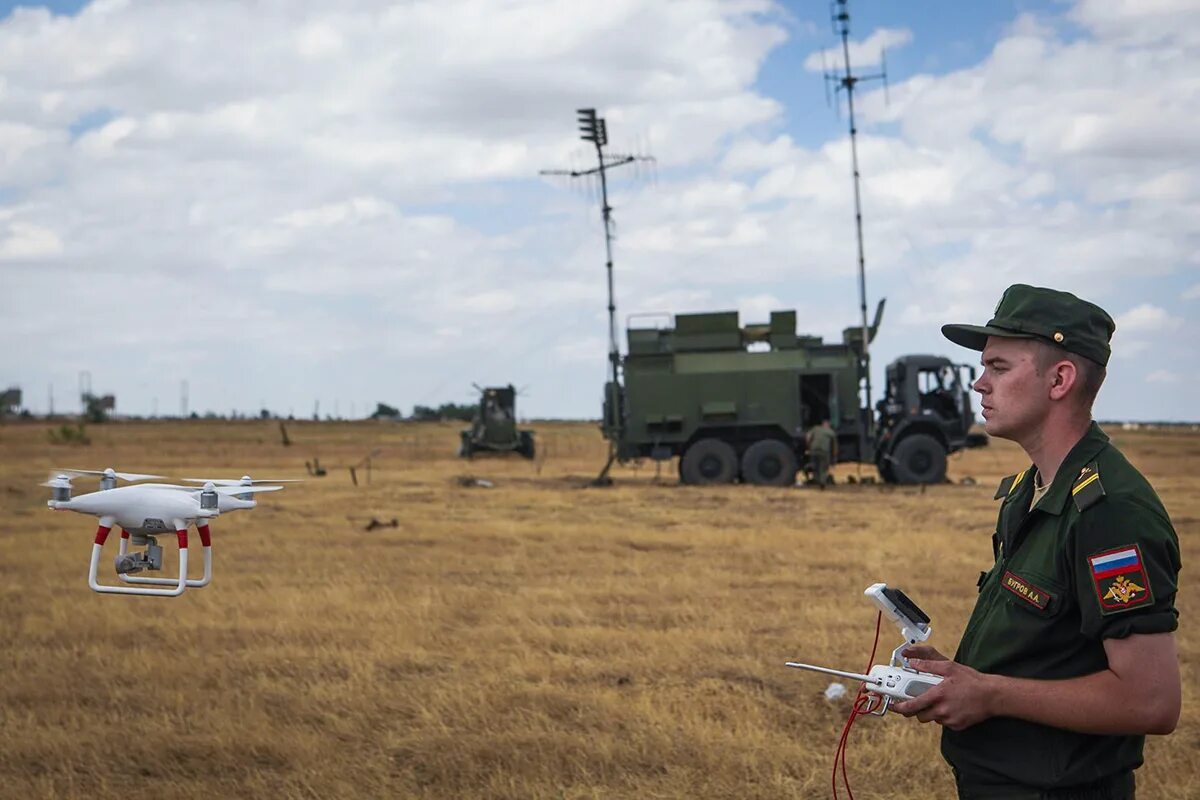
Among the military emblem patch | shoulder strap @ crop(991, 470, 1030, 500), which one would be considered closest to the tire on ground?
shoulder strap @ crop(991, 470, 1030, 500)

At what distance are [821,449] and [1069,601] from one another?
20.3 metres

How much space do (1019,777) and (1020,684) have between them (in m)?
0.22

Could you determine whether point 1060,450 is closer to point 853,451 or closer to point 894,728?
point 894,728

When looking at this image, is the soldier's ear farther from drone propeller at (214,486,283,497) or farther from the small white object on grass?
the small white object on grass

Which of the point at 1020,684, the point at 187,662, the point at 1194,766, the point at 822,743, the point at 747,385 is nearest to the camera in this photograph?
the point at 1020,684

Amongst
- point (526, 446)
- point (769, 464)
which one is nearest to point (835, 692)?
point (769, 464)

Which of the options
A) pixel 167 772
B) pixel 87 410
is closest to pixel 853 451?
pixel 167 772

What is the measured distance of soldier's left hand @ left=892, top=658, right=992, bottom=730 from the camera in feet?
8.00

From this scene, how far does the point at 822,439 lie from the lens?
22484 millimetres

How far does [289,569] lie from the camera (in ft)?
37.7

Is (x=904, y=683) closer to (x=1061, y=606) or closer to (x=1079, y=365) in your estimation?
(x=1061, y=606)

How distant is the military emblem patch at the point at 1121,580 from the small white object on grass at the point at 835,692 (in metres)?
4.47

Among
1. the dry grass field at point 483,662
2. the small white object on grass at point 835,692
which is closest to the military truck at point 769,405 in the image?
the dry grass field at point 483,662

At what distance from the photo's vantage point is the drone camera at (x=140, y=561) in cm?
265
